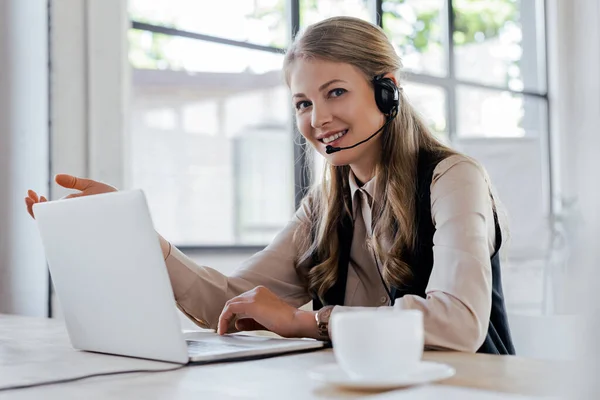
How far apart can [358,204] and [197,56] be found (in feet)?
5.84

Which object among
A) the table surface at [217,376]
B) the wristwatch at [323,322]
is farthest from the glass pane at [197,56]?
the table surface at [217,376]

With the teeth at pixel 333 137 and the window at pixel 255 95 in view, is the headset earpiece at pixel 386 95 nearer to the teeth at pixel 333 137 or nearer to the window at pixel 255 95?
the teeth at pixel 333 137

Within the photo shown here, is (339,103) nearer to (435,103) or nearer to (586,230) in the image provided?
(586,230)

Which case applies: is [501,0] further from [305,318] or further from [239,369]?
[239,369]

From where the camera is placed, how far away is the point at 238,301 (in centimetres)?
124

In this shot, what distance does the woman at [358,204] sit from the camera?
140 centimetres

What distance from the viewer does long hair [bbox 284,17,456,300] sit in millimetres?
1453

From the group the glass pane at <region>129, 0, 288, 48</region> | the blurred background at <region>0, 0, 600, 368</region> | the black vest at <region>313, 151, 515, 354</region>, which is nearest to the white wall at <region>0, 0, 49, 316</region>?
the blurred background at <region>0, 0, 600, 368</region>

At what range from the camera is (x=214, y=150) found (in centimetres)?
378

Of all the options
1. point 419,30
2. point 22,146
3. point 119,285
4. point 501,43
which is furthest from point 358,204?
point 501,43

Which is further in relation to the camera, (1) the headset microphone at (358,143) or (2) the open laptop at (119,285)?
(1) the headset microphone at (358,143)

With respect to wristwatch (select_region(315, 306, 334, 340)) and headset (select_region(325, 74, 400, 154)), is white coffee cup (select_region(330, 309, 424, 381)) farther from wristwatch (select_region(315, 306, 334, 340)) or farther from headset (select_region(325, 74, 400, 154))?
headset (select_region(325, 74, 400, 154))

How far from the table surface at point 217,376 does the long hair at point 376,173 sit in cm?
49

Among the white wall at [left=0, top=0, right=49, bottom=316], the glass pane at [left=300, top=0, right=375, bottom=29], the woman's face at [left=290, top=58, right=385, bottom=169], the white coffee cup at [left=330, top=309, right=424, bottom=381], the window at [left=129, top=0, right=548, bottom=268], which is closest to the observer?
the white coffee cup at [left=330, top=309, right=424, bottom=381]
